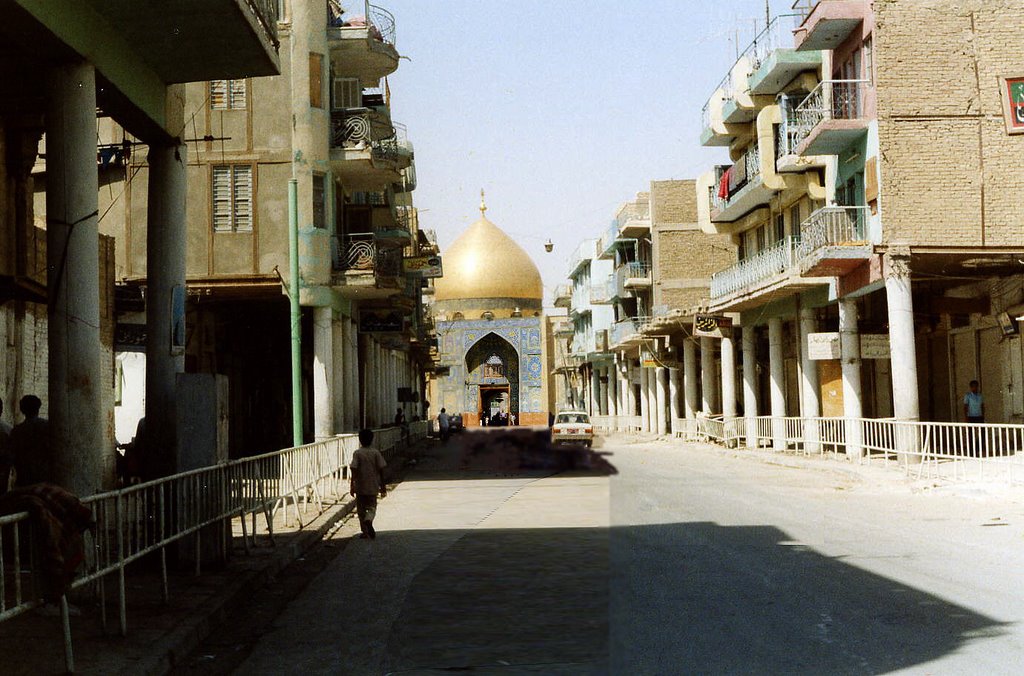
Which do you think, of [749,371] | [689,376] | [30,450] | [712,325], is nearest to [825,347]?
[749,371]

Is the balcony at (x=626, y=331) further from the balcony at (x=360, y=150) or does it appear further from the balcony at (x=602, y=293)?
the balcony at (x=360, y=150)

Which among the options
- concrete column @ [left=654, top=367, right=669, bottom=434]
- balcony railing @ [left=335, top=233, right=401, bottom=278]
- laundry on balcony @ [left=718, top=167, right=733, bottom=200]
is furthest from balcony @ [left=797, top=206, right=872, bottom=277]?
concrete column @ [left=654, top=367, right=669, bottom=434]

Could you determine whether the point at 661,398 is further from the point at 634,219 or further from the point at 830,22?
the point at 830,22

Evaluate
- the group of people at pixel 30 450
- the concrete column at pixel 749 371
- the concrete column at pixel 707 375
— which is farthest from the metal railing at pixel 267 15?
the concrete column at pixel 707 375

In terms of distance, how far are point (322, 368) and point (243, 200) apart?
Result: 14.4 ft

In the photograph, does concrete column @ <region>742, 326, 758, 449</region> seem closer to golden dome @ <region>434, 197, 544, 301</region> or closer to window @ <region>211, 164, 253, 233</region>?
window @ <region>211, 164, 253, 233</region>

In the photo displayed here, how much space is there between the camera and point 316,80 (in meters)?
29.2

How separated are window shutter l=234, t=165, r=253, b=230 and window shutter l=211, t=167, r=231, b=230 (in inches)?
6.3

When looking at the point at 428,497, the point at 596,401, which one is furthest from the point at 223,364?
the point at 596,401

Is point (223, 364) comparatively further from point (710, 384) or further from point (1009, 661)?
point (1009, 661)

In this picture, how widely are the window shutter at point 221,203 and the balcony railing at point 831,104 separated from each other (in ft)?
45.2

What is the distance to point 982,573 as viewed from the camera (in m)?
9.85

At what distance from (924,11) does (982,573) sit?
19.1 metres

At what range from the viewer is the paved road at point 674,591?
6914 mm
